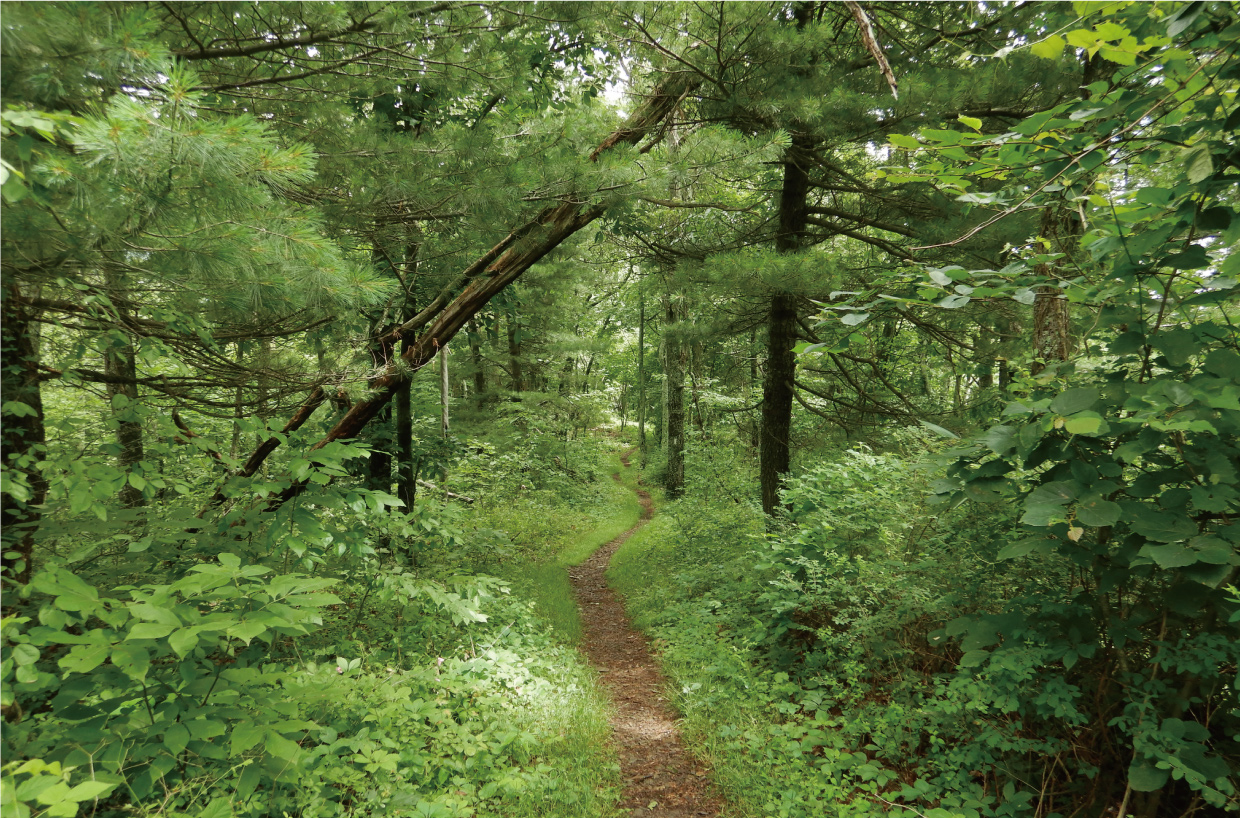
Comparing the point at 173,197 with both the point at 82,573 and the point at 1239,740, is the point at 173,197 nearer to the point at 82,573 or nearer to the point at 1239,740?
the point at 82,573

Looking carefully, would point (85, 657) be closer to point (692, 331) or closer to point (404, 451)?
point (404, 451)

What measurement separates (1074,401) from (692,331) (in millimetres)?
5968

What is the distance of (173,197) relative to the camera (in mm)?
2443

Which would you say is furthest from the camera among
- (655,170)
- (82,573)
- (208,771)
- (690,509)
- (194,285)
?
(690,509)

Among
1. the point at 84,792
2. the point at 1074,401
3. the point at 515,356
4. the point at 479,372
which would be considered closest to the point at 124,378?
the point at 84,792

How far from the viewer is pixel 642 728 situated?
4.87 metres

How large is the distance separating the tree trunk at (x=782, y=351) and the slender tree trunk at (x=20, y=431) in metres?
6.48

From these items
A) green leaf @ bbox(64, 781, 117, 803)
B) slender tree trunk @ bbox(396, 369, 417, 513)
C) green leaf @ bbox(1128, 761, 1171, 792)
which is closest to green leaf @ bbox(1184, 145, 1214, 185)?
green leaf @ bbox(1128, 761, 1171, 792)

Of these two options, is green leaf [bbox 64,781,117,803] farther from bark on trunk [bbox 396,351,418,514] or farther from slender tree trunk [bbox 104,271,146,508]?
bark on trunk [bbox 396,351,418,514]

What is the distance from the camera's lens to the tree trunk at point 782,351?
689cm

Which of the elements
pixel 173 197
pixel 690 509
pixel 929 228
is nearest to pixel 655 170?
pixel 929 228

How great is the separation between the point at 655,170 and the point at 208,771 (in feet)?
17.5

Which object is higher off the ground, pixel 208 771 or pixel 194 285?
pixel 194 285

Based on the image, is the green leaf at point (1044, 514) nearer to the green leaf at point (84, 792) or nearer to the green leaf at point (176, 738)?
the green leaf at point (84, 792)
